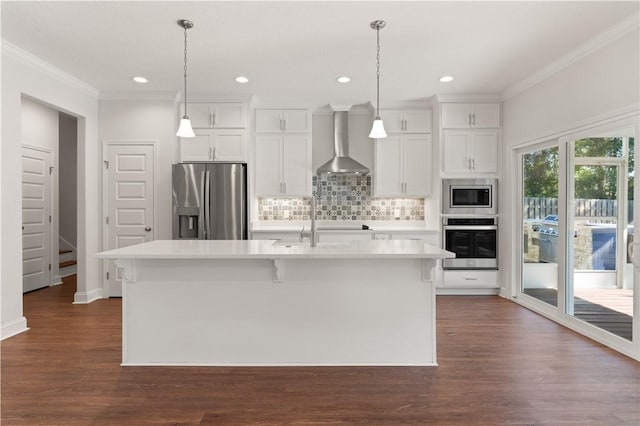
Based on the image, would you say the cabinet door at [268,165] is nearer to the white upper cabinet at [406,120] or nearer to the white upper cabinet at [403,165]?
the white upper cabinet at [403,165]

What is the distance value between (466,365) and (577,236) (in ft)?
6.20

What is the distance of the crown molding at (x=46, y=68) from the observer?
3.45 metres

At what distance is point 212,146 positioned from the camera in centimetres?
490

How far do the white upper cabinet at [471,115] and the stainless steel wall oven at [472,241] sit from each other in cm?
124

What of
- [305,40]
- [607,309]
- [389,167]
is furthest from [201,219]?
[607,309]

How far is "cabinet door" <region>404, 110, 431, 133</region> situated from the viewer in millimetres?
5184

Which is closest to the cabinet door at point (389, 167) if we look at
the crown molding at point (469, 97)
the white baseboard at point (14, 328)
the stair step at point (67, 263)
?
the crown molding at point (469, 97)

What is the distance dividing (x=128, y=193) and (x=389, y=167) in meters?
3.50

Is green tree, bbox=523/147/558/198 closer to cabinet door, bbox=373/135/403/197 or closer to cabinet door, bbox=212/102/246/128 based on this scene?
cabinet door, bbox=373/135/403/197

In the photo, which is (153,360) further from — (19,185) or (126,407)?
(19,185)

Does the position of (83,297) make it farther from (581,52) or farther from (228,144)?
(581,52)

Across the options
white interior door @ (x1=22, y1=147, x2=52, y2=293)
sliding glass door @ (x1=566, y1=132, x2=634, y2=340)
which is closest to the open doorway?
white interior door @ (x1=22, y1=147, x2=52, y2=293)

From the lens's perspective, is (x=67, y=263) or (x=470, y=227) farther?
(x=67, y=263)

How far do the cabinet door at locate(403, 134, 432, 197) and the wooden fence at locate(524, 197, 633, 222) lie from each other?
1281 mm
